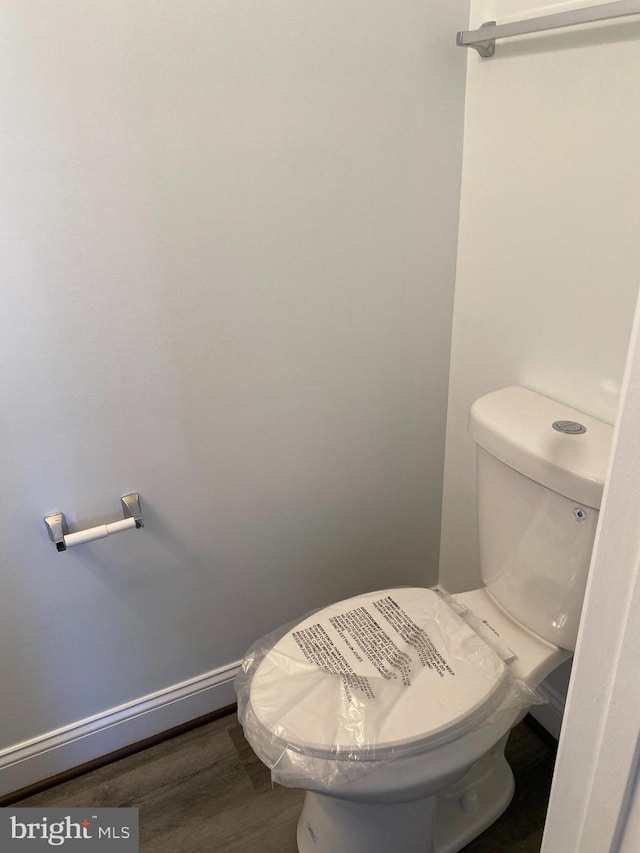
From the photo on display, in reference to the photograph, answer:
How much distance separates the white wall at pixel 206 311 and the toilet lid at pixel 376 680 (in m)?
0.36

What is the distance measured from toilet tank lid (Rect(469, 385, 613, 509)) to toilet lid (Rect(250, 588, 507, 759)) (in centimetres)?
35

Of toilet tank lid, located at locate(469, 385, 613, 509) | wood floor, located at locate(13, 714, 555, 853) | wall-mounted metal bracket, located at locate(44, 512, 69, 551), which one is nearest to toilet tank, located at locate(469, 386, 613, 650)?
toilet tank lid, located at locate(469, 385, 613, 509)

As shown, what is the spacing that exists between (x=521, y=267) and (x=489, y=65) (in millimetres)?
398

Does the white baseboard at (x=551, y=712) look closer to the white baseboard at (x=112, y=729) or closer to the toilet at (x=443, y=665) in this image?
the toilet at (x=443, y=665)

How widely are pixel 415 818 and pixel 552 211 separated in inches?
47.1

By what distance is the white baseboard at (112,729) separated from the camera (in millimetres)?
1426

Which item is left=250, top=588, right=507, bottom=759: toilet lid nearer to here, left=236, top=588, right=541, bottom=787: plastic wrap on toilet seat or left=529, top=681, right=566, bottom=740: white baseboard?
left=236, top=588, right=541, bottom=787: plastic wrap on toilet seat

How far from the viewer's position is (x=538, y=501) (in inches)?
45.3

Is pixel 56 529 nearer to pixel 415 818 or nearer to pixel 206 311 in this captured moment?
pixel 206 311

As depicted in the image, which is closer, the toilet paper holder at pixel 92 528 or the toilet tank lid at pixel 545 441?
the toilet tank lid at pixel 545 441

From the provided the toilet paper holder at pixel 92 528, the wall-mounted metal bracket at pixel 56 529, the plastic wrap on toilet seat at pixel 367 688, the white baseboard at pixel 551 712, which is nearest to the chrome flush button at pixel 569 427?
the plastic wrap on toilet seat at pixel 367 688

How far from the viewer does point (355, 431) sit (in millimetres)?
1521

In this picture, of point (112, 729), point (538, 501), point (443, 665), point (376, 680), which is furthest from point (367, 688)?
point (112, 729)

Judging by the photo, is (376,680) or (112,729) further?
(112,729)
